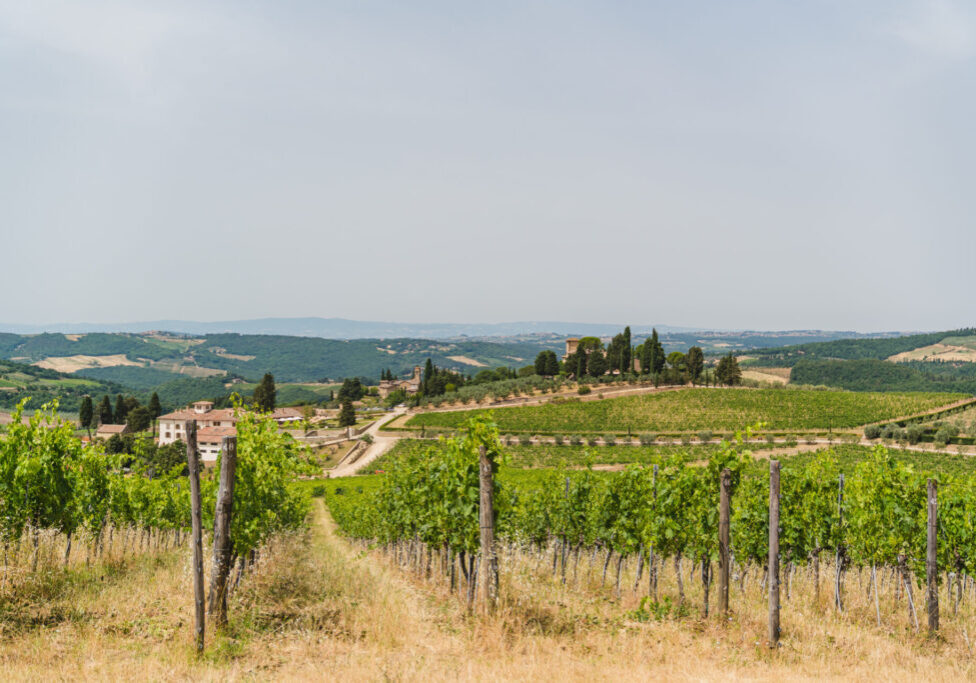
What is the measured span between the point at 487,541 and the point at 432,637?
130 centimetres

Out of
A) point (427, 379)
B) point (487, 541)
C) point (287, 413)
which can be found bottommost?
point (287, 413)

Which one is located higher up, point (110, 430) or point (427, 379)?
point (427, 379)

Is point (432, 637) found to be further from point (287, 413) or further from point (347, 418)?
point (287, 413)

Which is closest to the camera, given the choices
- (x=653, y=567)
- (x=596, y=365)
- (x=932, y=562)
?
(x=932, y=562)

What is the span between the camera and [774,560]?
690 cm

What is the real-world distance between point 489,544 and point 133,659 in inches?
161

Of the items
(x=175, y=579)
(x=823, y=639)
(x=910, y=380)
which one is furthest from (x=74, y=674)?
(x=910, y=380)

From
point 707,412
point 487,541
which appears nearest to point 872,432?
point 707,412

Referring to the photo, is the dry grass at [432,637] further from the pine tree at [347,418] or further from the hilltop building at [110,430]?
the hilltop building at [110,430]

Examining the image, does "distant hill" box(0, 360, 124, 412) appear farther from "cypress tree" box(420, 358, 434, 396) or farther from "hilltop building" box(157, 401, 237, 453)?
"cypress tree" box(420, 358, 434, 396)

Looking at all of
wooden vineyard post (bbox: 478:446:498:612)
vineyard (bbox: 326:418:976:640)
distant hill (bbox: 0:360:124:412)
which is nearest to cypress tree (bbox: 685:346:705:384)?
vineyard (bbox: 326:418:976:640)

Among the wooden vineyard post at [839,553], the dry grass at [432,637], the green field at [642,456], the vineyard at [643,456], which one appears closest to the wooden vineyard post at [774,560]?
the dry grass at [432,637]

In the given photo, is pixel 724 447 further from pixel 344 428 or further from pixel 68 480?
pixel 344 428

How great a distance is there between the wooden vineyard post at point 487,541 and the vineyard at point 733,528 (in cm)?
8
